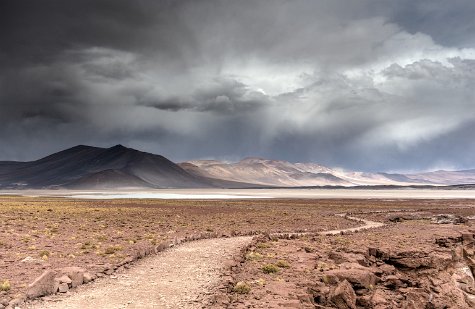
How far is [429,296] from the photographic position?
24656 mm

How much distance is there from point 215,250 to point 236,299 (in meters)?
9.66

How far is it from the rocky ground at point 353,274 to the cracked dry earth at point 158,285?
119 centimetres

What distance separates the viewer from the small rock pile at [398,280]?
65.7 feet

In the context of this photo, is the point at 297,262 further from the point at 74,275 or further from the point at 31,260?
the point at 31,260

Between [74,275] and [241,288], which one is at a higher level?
[74,275]

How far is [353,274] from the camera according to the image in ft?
74.4

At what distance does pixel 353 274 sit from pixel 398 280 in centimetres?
458

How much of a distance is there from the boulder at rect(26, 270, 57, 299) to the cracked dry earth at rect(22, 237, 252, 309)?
0.61m

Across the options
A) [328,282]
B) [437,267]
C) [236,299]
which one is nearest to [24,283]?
[236,299]

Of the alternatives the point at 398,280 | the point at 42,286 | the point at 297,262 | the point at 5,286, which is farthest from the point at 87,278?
the point at 398,280

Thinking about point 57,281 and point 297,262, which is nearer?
point 57,281

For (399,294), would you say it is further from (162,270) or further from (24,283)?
(24,283)

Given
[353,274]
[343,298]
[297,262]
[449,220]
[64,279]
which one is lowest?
[343,298]

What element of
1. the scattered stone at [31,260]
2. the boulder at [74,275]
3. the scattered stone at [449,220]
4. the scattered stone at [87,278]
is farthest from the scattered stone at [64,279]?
the scattered stone at [449,220]
